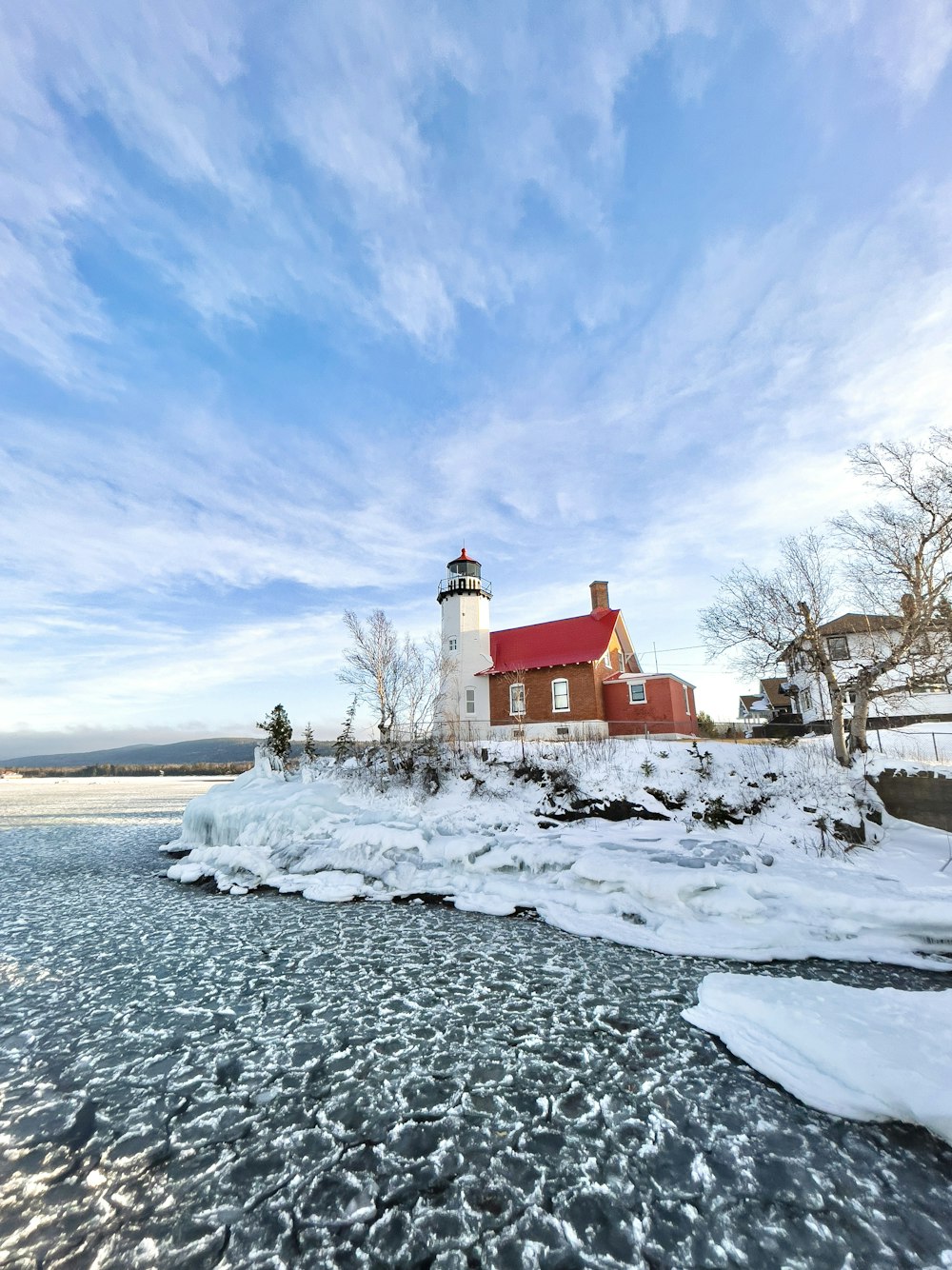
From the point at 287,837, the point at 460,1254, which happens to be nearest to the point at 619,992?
the point at 460,1254

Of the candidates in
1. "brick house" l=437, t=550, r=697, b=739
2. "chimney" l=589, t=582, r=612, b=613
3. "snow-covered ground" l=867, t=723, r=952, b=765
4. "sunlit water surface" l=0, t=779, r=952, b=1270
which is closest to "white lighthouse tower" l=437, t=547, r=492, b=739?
"brick house" l=437, t=550, r=697, b=739

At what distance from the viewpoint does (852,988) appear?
7.09m

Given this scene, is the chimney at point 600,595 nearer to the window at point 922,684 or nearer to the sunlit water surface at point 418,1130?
the window at point 922,684

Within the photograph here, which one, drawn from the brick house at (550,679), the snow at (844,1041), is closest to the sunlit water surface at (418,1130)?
the snow at (844,1041)

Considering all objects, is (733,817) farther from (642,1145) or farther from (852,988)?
(642,1145)

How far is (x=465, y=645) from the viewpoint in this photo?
110ft

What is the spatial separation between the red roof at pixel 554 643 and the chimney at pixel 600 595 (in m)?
0.46

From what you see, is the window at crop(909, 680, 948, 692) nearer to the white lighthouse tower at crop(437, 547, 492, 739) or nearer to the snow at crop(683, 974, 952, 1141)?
the snow at crop(683, 974, 952, 1141)

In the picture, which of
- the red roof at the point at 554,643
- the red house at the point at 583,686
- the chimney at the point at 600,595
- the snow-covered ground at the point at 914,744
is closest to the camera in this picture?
the snow-covered ground at the point at 914,744

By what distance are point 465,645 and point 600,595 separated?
29.9ft

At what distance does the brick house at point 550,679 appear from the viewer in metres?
28.8

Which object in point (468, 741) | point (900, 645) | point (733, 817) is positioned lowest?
point (733, 817)

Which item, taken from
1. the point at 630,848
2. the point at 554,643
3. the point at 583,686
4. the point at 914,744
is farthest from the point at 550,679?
the point at 630,848

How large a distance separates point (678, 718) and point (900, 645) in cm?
1352
